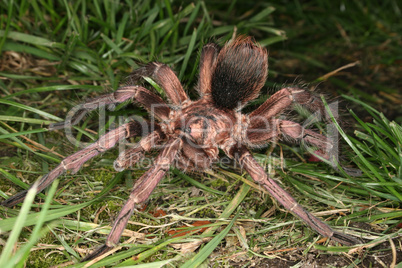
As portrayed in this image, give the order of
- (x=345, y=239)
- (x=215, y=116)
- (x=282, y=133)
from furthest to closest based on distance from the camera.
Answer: (x=215, y=116) < (x=282, y=133) < (x=345, y=239)

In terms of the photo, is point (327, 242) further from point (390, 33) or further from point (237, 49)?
point (390, 33)

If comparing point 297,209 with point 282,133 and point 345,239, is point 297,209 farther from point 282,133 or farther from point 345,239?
point 282,133

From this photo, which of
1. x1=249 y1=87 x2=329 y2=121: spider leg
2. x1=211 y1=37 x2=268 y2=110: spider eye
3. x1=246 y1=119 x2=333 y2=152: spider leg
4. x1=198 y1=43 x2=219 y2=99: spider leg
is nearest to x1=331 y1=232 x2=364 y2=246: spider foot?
x1=246 y1=119 x2=333 y2=152: spider leg

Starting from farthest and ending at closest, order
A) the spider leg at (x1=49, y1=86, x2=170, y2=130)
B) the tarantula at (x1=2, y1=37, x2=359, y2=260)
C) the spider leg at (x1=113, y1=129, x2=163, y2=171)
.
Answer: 1. the spider leg at (x1=49, y1=86, x2=170, y2=130)
2. the tarantula at (x1=2, y1=37, x2=359, y2=260)
3. the spider leg at (x1=113, y1=129, x2=163, y2=171)

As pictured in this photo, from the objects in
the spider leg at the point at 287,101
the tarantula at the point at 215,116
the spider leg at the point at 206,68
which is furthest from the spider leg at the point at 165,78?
the spider leg at the point at 287,101

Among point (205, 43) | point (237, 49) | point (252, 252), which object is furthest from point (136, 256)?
point (205, 43)

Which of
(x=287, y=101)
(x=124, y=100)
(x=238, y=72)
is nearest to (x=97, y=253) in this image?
(x=124, y=100)

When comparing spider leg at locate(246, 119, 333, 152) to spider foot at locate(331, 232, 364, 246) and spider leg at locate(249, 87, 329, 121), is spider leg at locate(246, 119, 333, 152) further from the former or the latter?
spider foot at locate(331, 232, 364, 246)
